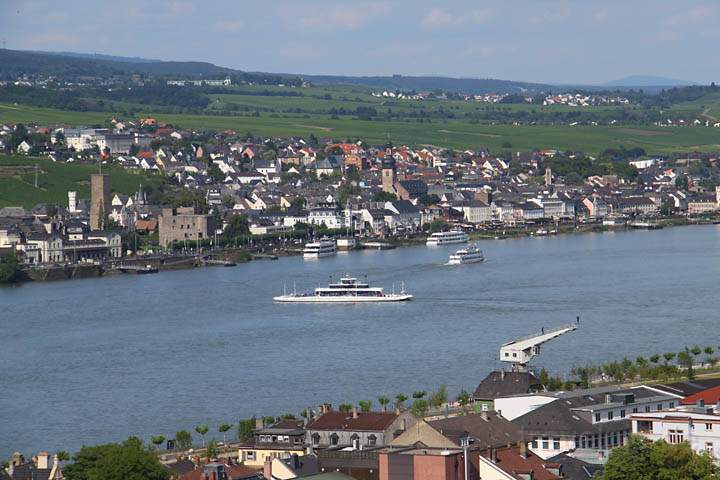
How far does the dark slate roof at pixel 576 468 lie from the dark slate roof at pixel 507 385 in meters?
2.15

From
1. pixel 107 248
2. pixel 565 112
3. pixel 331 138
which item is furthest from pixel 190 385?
pixel 565 112

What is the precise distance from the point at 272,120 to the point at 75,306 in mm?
32060

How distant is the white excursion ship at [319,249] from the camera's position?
28.1 metres

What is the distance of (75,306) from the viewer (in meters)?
20.4

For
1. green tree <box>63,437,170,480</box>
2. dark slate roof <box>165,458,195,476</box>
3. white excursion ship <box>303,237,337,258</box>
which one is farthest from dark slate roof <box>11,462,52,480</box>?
white excursion ship <box>303,237,337,258</box>

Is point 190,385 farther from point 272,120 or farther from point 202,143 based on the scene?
point 272,120

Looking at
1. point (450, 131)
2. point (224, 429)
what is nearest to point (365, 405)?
point (224, 429)

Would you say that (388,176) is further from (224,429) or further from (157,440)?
(157,440)

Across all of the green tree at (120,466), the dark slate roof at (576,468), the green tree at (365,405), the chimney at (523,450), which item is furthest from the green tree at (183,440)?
the dark slate roof at (576,468)

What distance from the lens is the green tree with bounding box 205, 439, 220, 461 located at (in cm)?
990

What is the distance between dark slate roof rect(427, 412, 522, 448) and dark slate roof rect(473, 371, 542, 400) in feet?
4.03

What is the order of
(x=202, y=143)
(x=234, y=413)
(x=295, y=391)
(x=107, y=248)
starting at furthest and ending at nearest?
(x=202, y=143), (x=107, y=248), (x=295, y=391), (x=234, y=413)

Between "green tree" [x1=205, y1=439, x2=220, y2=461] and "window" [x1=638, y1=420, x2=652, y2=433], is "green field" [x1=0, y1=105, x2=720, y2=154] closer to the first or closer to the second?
"green tree" [x1=205, y1=439, x2=220, y2=461]

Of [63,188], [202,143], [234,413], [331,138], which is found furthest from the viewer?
[331,138]
